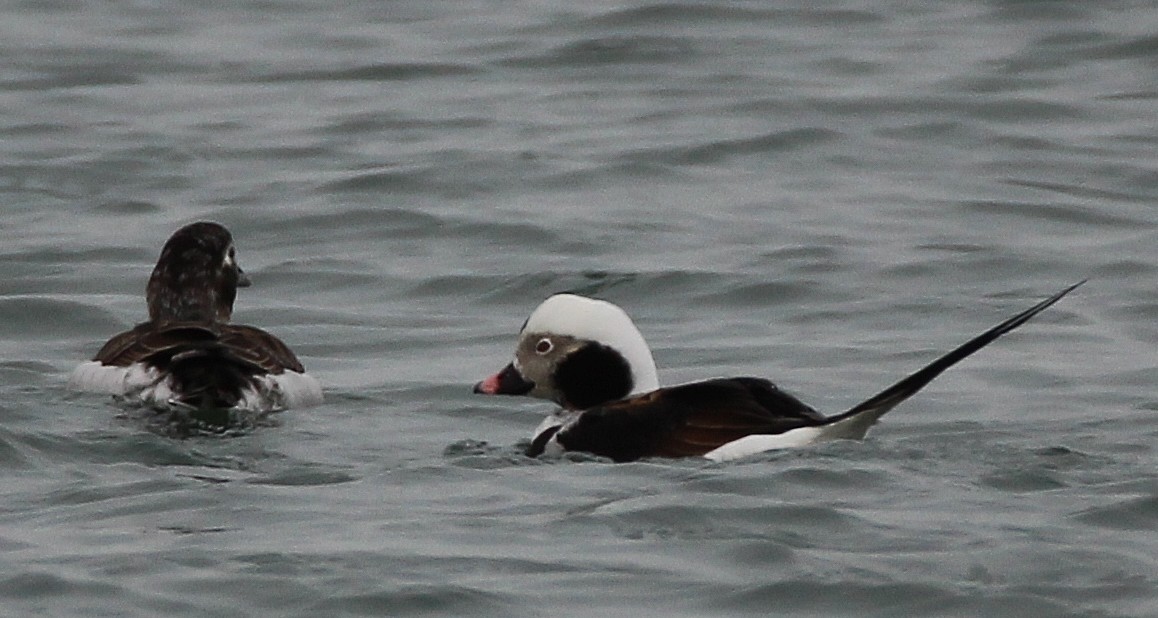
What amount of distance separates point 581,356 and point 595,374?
75mm

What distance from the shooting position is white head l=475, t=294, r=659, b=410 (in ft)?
32.0

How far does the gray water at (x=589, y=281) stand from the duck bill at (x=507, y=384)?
0.24 metres

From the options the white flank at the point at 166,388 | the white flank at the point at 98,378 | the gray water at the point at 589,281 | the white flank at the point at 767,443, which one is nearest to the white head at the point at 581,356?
the gray water at the point at 589,281

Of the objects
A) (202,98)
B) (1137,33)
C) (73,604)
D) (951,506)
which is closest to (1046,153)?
(1137,33)

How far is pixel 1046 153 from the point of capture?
16984 millimetres

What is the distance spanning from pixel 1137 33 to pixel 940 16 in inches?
60.8

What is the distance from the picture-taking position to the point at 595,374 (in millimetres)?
9789

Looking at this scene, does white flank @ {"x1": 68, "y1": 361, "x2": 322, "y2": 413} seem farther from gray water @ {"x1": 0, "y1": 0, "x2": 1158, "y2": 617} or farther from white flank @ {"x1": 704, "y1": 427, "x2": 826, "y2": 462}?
white flank @ {"x1": 704, "y1": 427, "x2": 826, "y2": 462}

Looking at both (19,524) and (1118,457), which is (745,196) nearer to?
(1118,457)

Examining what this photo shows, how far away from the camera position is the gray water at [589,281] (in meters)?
7.83

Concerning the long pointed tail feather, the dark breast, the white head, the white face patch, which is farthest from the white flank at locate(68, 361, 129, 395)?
the long pointed tail feather

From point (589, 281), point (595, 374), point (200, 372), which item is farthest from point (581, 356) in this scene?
point (589, 281)

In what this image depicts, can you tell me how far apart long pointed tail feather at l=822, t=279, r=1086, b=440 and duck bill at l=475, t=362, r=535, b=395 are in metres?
1.27

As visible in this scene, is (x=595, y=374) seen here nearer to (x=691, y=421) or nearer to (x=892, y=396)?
(x=691, y=421)
